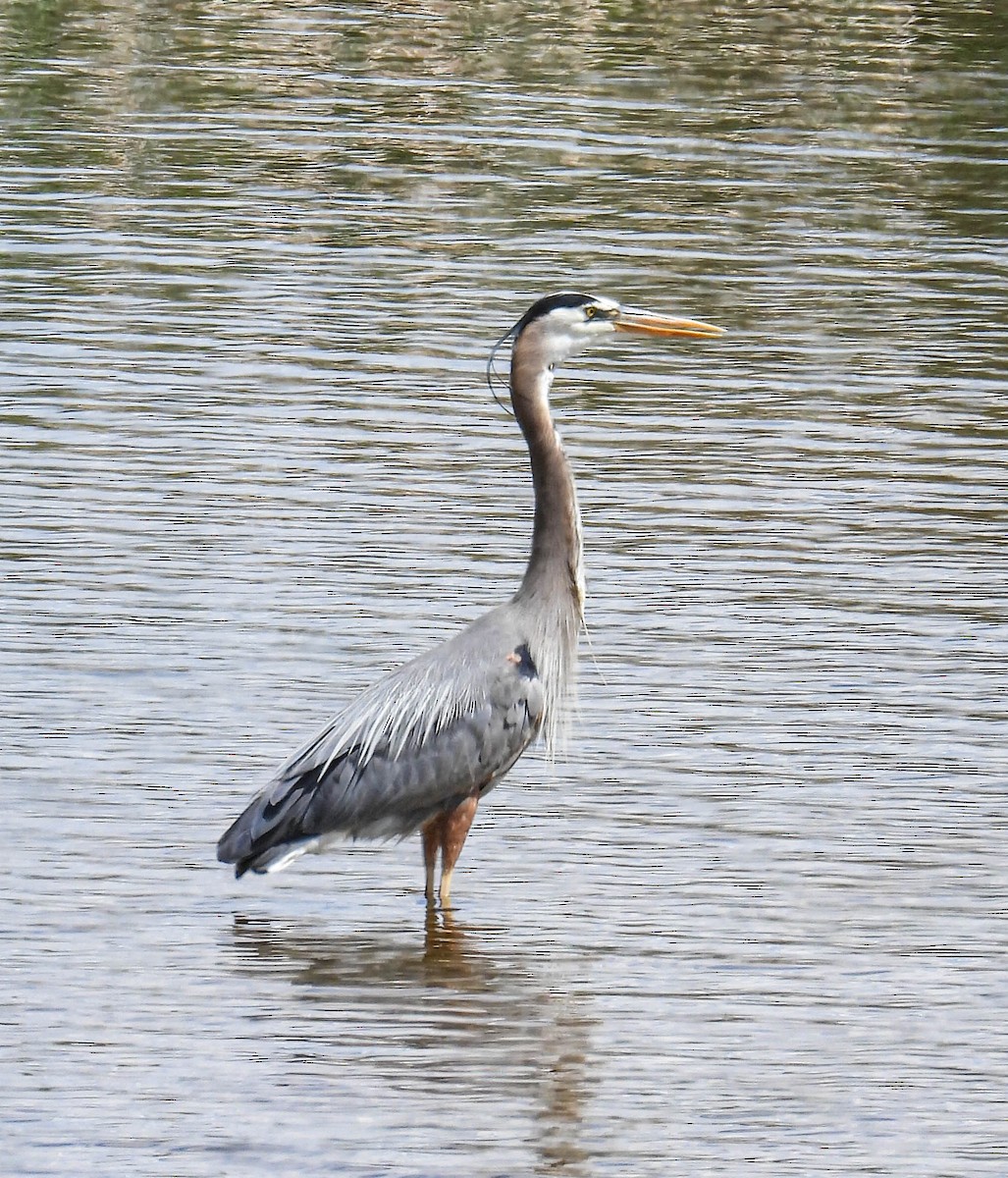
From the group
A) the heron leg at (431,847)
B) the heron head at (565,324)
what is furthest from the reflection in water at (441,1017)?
the heron head at (565,324)

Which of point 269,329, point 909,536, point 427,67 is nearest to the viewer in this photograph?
point 909,536

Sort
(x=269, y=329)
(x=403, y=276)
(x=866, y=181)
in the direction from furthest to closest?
1. (x=866, y=181)
2. (x=403, y=276)
3. (x=269, y=329)

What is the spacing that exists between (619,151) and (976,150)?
295 centimetres

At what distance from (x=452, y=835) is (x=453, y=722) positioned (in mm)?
363

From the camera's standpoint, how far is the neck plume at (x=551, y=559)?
359 inches

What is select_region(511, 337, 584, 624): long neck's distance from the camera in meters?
9.13

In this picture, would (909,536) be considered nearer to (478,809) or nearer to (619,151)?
(478,809)

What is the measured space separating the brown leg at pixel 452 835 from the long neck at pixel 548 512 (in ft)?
2.48

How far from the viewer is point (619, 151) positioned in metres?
22.1

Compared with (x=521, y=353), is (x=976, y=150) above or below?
below

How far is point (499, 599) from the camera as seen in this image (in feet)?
38.1

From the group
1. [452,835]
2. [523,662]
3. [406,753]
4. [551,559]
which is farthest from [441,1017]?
[551,559]

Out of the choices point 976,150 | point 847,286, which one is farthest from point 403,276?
point 976,150

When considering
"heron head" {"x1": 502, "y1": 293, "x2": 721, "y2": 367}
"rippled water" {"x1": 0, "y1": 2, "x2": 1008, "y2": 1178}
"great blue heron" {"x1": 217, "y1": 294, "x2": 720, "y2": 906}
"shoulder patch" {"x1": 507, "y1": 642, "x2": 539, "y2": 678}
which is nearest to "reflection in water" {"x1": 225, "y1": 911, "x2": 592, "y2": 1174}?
"rippled water" {"x1": 0, "y1": 2, "x2": 1008, "y2": 1178}
